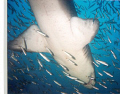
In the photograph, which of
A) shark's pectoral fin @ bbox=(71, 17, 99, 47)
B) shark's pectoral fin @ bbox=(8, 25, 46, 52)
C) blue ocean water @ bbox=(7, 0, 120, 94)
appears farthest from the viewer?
shark's pectoral fin @ bbox=(8, 25, 46, 52)

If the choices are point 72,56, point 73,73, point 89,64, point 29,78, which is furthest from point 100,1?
point 29,78

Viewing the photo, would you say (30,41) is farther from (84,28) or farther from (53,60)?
(84,28)

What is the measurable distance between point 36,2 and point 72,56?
215 cm

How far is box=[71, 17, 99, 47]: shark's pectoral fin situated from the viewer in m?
3.20

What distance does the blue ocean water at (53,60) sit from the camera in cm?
331

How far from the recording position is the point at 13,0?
10.8 feet

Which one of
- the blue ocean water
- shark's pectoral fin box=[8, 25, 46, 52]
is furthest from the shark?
the blue ocean water

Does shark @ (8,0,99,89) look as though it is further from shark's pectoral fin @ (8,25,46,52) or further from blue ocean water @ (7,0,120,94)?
blue ocean water @ (7,0,120,94)

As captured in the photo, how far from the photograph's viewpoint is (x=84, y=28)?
10.6ft

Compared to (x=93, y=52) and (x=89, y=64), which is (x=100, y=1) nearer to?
(x=93, y=52)

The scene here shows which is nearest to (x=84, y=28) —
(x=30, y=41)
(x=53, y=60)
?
(x=53, y=60)

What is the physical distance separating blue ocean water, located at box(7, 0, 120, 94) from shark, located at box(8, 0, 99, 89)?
24cm

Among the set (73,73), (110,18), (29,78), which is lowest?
(73,73)

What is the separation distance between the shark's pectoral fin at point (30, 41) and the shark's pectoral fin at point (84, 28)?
1284 millimetres
